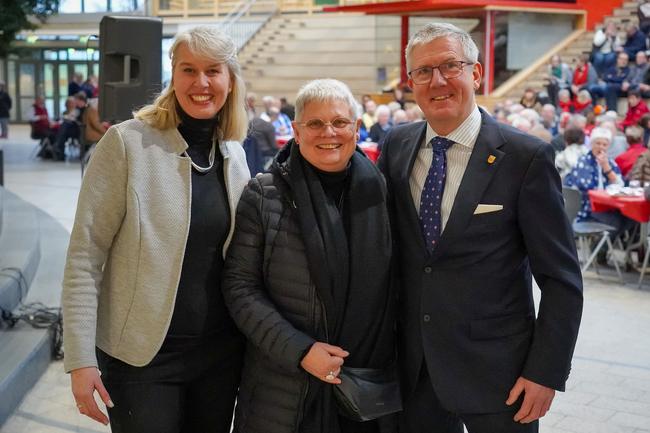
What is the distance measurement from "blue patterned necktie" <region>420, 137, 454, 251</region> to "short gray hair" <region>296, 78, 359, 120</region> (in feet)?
0.87

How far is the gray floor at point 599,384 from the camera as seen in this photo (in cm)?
489

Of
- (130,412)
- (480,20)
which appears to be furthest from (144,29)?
(480,20)

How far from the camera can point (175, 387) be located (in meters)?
2.63

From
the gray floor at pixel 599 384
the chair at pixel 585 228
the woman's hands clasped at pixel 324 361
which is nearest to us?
the woman's hands clasped at pixel 324 361

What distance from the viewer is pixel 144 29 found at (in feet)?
16.2

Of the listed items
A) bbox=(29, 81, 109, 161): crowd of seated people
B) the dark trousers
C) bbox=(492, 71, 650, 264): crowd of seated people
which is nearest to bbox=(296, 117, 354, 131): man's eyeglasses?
the dark trousers

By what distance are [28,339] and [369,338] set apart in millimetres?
3656

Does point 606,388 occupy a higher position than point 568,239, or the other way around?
point 568,239

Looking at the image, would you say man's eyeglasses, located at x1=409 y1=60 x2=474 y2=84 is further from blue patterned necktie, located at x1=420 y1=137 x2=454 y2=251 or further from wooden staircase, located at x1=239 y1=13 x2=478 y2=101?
wooden staircase, located at x1=239 y1=13 x2=478 y2=101

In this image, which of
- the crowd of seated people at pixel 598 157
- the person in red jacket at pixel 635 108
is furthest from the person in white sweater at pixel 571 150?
the person in red jacket at pixel 635 108

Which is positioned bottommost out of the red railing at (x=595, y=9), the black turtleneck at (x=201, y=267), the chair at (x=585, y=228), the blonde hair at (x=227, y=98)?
the chair at (x=585, y=228)

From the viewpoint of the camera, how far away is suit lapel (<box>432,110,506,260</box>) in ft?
8.28

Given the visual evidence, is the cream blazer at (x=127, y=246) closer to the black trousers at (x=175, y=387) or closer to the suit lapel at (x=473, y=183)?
the black trousers at (x=175, y=387)

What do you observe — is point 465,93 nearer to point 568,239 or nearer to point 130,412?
point 568,239
